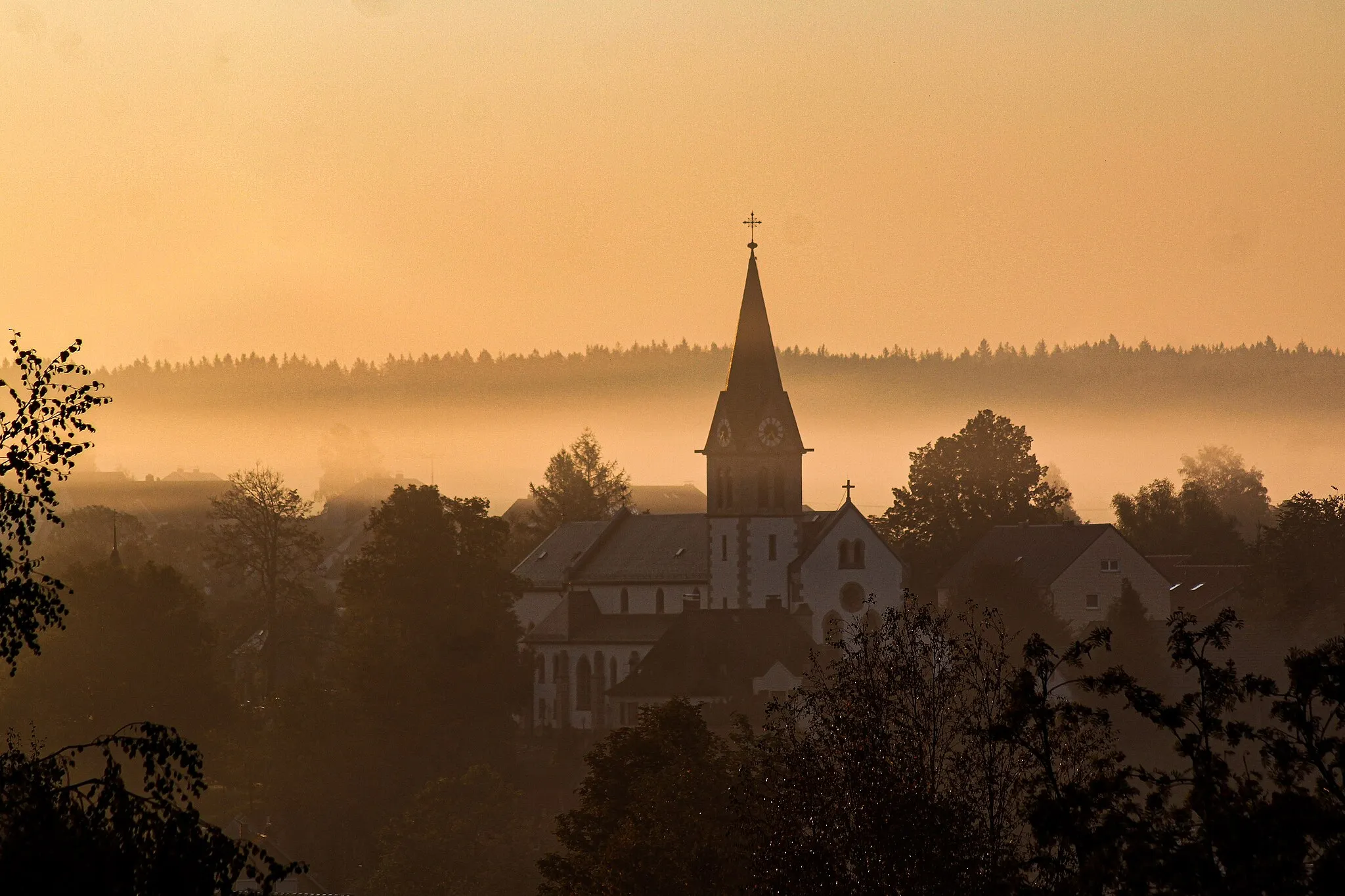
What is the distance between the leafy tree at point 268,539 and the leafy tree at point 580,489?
152 ft

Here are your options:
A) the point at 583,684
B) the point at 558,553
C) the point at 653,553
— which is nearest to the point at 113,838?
the point at 583,684

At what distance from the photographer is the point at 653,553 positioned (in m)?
110

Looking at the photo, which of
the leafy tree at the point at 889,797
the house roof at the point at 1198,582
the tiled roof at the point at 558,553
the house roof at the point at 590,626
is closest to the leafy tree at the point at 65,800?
the leafy tree at the point at 889,797

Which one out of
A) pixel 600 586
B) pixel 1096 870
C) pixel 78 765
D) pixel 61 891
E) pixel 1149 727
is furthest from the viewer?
pixel 600 586

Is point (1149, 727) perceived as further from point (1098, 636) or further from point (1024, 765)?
point (1098, 636)

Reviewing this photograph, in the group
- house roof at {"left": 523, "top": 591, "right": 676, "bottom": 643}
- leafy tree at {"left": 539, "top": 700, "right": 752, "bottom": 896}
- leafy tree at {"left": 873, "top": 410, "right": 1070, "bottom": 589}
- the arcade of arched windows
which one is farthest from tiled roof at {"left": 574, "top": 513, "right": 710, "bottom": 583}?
leafy tree at {"left": 539, "top": 700, "right": 752, "bottom": 896}

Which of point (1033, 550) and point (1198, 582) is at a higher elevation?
point (1033, 550)

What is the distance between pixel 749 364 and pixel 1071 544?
1743 centimetres

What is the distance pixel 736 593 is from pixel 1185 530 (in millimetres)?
36059

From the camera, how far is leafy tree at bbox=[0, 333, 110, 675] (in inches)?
820

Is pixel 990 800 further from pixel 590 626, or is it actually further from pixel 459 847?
pixel 590 626

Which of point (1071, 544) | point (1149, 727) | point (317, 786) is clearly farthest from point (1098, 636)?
point (1071, 544)

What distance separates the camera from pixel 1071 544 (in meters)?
103

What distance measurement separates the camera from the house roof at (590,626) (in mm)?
103875
